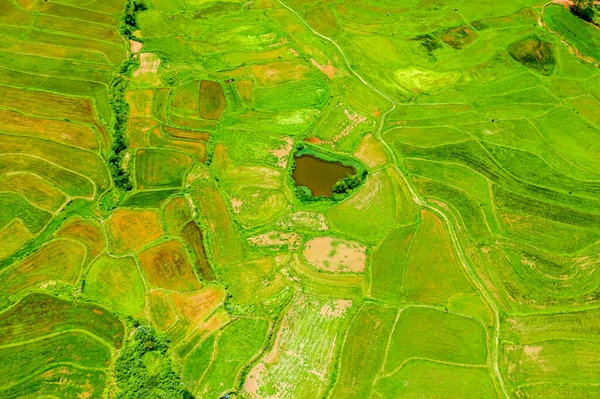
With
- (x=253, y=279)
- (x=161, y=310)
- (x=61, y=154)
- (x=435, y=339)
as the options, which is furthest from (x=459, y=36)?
(x=61, y=154)

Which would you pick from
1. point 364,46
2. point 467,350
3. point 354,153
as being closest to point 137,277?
point 354,153

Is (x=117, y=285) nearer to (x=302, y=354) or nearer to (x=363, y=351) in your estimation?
(x=302, y=354)

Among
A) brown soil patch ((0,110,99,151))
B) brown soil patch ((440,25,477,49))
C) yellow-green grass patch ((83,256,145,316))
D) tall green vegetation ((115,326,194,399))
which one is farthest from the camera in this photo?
brown soil patch ((440,25,477,49))

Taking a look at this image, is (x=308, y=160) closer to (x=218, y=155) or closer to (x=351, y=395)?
(x=218, y=155)

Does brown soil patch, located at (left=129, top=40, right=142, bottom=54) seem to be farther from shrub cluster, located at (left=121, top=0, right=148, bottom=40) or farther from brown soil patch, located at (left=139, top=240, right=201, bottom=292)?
brown soil patch, located at (left=139, top=240, right=201, bottom=292)

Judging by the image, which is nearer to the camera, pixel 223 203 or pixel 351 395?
pixel 351 395

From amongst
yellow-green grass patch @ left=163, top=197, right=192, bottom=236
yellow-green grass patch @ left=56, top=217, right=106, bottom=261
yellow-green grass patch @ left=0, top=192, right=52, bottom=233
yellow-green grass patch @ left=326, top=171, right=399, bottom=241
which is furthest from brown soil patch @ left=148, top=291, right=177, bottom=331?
yellow-green grass patch @ left=326, top=171, right=399, bottom=241

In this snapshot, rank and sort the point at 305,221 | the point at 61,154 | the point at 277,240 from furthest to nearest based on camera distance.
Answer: the point at 61,154, the point at 305,221, the point at 277,240
